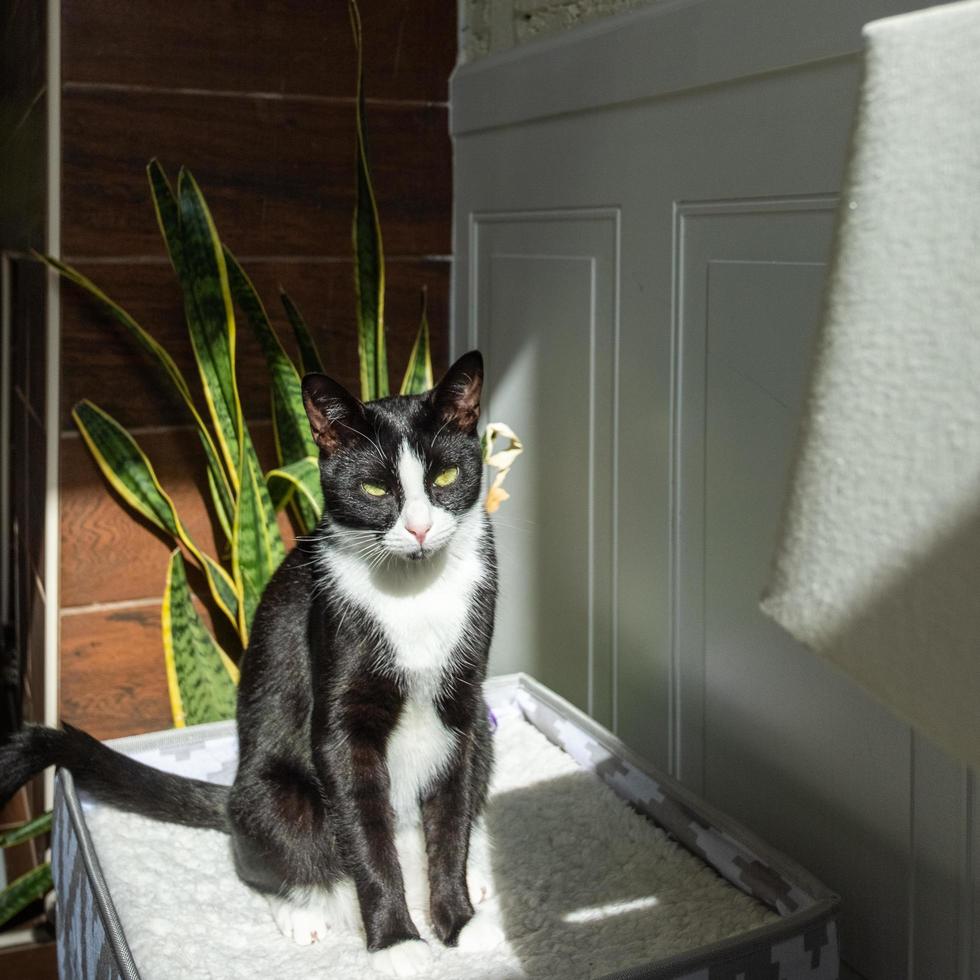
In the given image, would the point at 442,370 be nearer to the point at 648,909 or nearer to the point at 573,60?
the point at 573,60

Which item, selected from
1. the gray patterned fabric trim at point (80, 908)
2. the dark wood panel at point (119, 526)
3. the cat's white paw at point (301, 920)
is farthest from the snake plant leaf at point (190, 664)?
the cat's white paw at point (301, 920)

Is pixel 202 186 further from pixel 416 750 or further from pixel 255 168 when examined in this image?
pixel 416 750

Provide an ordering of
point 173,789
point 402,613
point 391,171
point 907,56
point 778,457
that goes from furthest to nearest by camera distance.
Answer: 1. point 391,171
2. point 173,789
3. point 778,457
4. point 402,613
5. point 907,56

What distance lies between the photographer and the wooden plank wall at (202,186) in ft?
5.44

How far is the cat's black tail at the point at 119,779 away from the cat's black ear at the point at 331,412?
1.51 ft

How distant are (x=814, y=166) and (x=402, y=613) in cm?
59

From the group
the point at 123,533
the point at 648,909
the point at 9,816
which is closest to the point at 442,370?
the point at 123,533

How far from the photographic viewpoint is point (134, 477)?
1667 millimetres

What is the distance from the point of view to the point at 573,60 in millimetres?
1516

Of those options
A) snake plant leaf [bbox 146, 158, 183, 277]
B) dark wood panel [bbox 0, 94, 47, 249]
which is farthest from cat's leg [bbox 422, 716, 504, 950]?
dark wood panel [bbox 0, 94, 47, 249]

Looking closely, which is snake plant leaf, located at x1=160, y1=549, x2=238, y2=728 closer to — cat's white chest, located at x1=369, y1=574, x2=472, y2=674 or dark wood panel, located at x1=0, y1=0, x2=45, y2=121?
cat's white chest, located at x1=369, y1=574, x2=472, y2=674

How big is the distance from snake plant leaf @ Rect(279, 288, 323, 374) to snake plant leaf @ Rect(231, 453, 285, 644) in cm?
17

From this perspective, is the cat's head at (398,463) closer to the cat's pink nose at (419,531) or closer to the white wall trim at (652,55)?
the cat's pink nose at (419,531)

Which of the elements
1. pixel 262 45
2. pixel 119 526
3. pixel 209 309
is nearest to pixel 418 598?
pixel 209 309
